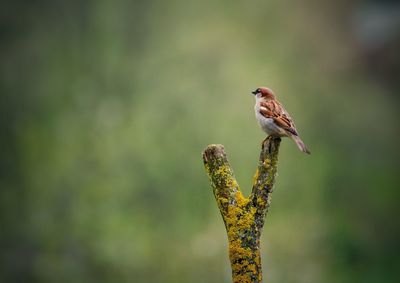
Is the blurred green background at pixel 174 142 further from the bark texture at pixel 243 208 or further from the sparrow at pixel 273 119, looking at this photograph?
the bark texture at pixel 243 208

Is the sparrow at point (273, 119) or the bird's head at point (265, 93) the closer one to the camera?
the sparrow at point (273, 119)

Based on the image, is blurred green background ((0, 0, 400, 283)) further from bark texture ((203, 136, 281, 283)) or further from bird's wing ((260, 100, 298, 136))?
bark texture ((203, 136, 281, 283))

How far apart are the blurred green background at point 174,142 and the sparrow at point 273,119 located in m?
7.95

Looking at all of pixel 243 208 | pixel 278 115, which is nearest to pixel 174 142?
pixel 278 115

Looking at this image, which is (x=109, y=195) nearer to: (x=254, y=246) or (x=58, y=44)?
(x=58, y=44)

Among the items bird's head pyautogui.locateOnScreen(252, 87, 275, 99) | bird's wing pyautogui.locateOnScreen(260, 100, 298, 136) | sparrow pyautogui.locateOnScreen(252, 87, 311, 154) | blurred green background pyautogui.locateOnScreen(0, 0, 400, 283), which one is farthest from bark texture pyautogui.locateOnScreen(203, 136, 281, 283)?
blurred green background pyautogui.locateOnScreen(0, 0, 400, 283)

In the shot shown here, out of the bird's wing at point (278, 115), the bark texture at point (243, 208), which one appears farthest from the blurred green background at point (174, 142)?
the bark texture at point (243, 208)

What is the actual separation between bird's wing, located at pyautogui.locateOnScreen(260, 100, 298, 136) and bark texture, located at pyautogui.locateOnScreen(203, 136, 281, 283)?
4.66 ft

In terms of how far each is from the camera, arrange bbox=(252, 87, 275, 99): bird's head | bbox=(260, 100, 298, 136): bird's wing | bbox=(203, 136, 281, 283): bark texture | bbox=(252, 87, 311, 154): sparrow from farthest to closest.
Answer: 1. bbox=(252, 87, 275, 99): bird's head
2. bbox=(260, 100, 298, 136): bird's wing
3. bbox=(252, 87, 311, 154): sparrow
4. bbox=(203, 136, 281, 283): bark texture

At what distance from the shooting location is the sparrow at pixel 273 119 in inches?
249

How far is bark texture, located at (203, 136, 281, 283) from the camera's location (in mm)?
4602

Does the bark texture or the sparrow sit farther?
the sparrow

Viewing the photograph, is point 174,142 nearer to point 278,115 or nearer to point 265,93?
point 265,93

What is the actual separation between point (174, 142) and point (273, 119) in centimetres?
1011
